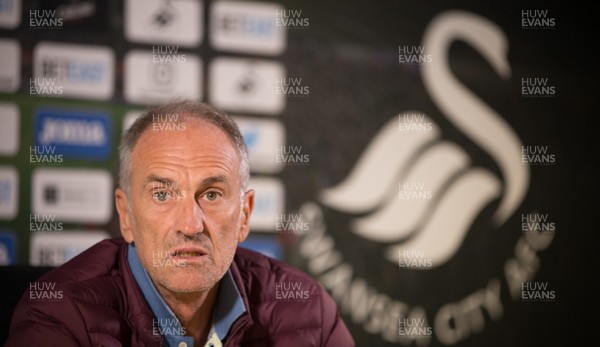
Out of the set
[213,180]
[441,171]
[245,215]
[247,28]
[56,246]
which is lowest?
[56,246]

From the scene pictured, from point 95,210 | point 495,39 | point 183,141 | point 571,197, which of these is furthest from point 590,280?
point 183,141

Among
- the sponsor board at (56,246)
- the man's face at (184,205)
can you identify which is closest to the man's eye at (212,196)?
the man's face at (184,205)

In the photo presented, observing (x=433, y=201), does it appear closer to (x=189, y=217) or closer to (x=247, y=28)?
(x=247, y=28)

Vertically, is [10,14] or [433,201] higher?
[10,14]

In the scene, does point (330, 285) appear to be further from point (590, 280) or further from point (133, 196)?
point (133, 196)

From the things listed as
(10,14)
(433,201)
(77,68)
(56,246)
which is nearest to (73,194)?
(56,246)

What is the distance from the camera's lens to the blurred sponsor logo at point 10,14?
82.0 inches

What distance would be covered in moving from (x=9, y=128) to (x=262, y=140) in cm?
78

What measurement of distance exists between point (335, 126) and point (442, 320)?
0.80m

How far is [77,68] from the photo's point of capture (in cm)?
217

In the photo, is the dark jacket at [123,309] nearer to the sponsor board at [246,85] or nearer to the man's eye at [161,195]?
the man's eye at [161,195]

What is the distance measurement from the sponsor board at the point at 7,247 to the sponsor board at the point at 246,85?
2.45 ft

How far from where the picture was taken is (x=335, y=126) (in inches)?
97.3

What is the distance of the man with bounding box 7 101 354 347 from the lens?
45.0 inches
